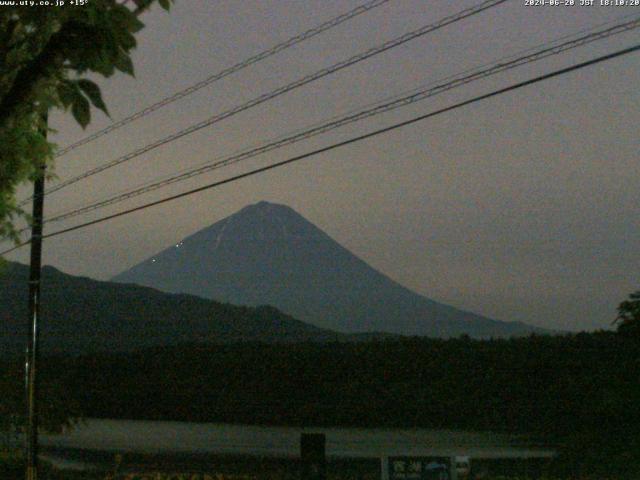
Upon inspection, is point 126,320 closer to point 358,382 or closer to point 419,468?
point 358,382

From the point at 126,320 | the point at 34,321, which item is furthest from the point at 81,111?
the point at 126,320

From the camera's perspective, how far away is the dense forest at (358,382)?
38.7 metres

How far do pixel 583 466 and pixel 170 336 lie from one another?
3635 inches

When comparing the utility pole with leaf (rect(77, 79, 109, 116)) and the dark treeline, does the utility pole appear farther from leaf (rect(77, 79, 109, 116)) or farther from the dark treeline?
the dark treeline

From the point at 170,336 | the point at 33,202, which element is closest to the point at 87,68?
the point at 33,202

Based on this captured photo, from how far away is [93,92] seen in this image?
20.6ft

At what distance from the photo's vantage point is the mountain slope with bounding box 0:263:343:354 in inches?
4336

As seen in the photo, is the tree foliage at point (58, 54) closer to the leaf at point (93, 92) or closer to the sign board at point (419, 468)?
the leaf at point (93, 92)

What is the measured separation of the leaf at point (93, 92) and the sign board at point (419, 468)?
748 cm

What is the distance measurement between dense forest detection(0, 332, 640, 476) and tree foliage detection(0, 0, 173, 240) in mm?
20778

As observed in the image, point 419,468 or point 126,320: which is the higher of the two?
point 126,320

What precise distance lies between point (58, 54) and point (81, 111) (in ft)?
1.56

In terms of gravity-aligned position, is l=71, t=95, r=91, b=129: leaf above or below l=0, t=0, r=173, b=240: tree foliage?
below

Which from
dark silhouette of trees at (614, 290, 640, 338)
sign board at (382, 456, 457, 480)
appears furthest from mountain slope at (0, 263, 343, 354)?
sign board at (382, 456, 457, 480)
